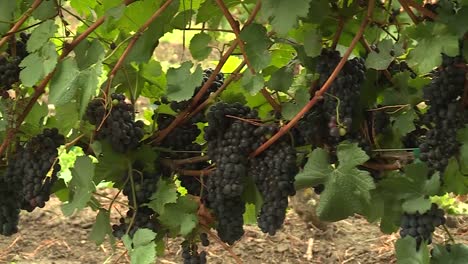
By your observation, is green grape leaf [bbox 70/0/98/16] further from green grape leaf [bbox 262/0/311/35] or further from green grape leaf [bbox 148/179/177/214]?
green grape leaf [bbox 262/0/311/35]

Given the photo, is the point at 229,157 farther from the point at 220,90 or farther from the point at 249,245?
the point at 249,245

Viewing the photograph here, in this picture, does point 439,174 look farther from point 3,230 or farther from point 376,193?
point 3,230

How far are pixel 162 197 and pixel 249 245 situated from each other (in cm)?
137

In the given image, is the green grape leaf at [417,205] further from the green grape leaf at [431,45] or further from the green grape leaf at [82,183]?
the green grape leaf at [82,183]

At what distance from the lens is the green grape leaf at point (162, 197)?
4.97 feet

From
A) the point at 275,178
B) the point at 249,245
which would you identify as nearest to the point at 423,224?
the point at 275,178

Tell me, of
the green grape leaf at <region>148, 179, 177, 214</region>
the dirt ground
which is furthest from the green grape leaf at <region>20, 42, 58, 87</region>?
the dirt ground

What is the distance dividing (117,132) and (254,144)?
27 centimetres

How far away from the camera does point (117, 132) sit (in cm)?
149

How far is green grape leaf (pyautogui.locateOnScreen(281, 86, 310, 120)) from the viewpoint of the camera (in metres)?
1.38

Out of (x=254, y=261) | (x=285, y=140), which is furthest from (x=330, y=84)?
(x=254, y=261)

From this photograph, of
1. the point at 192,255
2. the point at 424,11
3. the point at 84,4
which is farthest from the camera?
the point at 84,4

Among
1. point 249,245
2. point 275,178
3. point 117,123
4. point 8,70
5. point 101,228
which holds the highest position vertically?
point 8,70

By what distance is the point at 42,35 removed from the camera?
4.64 feet
